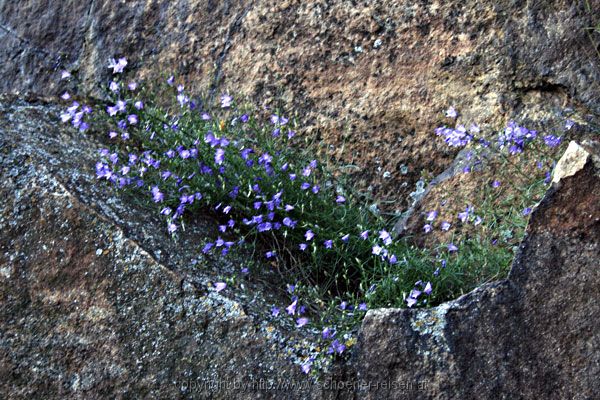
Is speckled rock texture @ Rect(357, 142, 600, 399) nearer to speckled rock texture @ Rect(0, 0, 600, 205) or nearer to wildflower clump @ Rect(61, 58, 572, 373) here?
wildflower clump @ Rect(61, 58, 572, 373)

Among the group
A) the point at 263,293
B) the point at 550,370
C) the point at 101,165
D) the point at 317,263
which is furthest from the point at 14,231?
the point at 550,370

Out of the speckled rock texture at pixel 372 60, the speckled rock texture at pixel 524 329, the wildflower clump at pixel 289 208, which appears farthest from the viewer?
the speckled rock texture at pixel 372 60

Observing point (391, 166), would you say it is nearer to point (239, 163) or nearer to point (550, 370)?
point (239, 163)

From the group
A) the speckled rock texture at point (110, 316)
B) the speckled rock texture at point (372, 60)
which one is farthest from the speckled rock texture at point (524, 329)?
the speckled rock texture at point (372, 60)

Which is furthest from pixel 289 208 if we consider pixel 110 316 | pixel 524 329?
pixel 524 329

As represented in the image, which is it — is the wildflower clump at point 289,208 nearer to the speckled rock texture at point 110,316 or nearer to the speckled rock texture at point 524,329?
the speckled rock texture at point 110,316

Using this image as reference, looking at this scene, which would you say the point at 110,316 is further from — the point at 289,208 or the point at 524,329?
the point at 524,329
